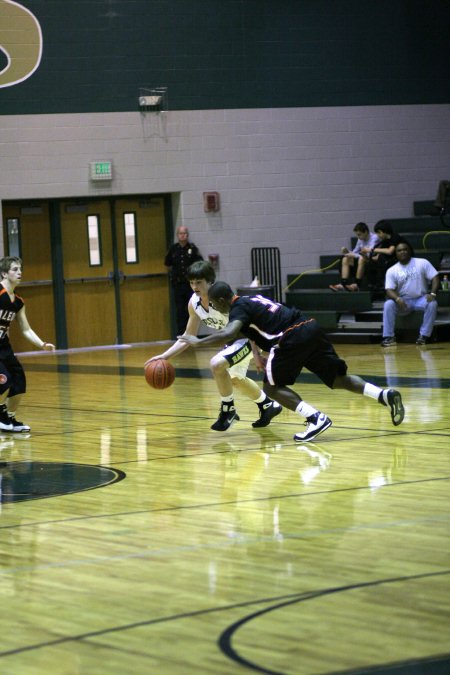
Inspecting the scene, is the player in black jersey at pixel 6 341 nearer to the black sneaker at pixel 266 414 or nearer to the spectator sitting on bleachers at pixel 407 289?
the black sneaker at pixel 266 414

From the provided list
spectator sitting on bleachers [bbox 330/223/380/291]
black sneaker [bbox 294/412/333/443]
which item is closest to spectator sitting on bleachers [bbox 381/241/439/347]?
spectator sitting on bleachers [bbox 330/223/380/291]

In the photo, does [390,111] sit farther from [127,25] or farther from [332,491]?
[332,491]

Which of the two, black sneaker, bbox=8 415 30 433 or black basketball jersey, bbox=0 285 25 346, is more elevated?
black basketball jersey, bbox=0 285 25 346

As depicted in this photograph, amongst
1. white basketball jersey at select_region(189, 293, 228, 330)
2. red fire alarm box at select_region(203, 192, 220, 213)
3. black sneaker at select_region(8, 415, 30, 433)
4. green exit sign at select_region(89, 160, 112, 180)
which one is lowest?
black sneaker at select_region(8, 415, 30, 433)

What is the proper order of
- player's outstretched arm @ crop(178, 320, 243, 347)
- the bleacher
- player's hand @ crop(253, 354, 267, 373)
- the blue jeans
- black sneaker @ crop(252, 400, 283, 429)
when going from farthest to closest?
the bleacher < the blue jeans < black sneaker @ crop(252, 400, 283, 429) < player's hand @ crop(253, 354, 267, 373) < player's outstretched arm @ crop(178, 320, 243, 347)

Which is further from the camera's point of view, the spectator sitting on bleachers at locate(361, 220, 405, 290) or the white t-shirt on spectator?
the spectator sitting on bleachers at locate(361, 220, 405, 290)

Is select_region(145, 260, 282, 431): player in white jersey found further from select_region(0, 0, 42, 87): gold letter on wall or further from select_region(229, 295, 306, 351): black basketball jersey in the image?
select_region(0, 0, 42, 87): gold letter on wall

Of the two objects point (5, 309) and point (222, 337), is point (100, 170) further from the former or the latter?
point (222, 337)

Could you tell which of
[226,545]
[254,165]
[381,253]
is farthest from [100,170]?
[226,545]

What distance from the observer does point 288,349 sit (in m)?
8.21

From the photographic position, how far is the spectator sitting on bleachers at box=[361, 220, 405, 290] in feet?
54.6

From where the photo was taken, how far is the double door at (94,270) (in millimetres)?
17547

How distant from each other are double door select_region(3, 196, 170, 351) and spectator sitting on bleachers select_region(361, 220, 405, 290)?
3.33 metres

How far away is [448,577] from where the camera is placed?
15.0 ft
